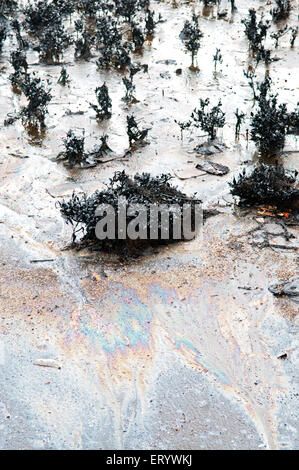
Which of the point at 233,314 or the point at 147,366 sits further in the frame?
the point at 233,314

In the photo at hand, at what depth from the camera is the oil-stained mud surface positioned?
3.83 m

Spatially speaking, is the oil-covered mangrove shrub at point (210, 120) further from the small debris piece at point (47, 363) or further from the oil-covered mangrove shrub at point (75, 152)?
the small debris piece at point (47, 363)

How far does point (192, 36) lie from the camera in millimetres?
11008

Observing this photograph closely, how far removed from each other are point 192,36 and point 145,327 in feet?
27.1

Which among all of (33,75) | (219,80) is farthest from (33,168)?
(219,80)

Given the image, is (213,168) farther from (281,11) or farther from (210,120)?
(281,11)

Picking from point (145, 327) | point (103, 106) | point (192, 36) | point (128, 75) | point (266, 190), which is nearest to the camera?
point (145, 327)

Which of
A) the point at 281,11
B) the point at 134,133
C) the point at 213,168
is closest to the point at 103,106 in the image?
the point at 134,133

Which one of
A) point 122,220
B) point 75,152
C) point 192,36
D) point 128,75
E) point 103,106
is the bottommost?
point 122,220

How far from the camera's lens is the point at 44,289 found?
17.1 ft

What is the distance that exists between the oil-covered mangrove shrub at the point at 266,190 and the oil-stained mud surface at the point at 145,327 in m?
0.23

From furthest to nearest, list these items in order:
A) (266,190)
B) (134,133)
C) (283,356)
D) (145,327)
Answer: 1. (134,133)
2. (266,190)
3. (145,327)
4. (283,356)
